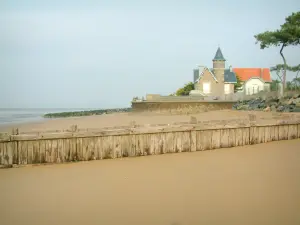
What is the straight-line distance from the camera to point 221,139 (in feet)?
44.5

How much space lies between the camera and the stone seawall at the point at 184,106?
43.6m

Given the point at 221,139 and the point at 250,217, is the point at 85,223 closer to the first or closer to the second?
the point at 250,217

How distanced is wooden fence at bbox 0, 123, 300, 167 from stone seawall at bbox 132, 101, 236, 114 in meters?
29.5

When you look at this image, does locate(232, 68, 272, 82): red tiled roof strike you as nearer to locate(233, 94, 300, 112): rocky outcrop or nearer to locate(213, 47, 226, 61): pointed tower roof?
locate(213, 47, 226, 61): pointed tower roof

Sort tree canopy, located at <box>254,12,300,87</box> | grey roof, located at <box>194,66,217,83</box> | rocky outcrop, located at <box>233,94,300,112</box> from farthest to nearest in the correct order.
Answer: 1. grey roof, located at <box>194,66,217,83</box>
2. tree canopy, located at <box>254,12,300,87</box>
3. rocky outcrop, located at <box>233,94,300,112</box>

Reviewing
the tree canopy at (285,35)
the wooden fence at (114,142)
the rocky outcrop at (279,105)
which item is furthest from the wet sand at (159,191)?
the tree canopy at (285,35)

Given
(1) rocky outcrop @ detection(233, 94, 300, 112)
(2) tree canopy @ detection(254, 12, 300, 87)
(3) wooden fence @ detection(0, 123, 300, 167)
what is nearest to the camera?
(3) wooden fence @ detection(0, 123, 300, 167)

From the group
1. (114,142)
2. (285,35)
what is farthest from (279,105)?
(114,142)

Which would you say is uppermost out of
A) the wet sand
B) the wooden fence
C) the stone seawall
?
the stone seawall

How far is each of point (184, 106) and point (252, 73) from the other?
1198 inches

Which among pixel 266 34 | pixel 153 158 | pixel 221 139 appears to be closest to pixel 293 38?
pixel 266 34

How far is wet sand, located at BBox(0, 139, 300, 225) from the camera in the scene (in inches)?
257

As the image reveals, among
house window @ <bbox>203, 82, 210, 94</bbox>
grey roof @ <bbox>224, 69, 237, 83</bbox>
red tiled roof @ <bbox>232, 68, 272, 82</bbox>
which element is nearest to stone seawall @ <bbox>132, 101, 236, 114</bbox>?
house window @ <bbox>203, 82, 210, 94</bbox>

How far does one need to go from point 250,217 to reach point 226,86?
5784cm
